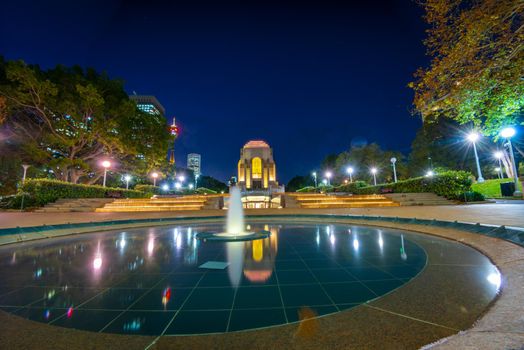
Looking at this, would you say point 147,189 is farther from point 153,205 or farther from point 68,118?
point 153,205

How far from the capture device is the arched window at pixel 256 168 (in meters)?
67.1

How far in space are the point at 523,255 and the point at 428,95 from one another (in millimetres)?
4125

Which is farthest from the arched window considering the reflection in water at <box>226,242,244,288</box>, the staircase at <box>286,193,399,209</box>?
the reflection in water at <box>226,242,244,288</box>

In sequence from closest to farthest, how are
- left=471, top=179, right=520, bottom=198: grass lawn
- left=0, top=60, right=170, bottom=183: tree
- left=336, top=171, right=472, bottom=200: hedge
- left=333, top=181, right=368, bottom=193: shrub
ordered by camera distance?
1. left=336, top=171, right=472, bottom=200: hedge
2. left=0, top=60, right=170, bottom=183: tree
3. left=471, top=179, right=520, bottom=198: grass lawn
4. left=333, top=181, right=368, bottom=193: shrub

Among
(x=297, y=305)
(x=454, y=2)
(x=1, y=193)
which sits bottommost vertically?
(x=297, y=305)

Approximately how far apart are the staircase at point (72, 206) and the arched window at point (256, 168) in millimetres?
49389

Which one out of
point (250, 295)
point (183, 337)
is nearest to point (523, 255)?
point (250, 295)

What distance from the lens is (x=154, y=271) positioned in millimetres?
3848

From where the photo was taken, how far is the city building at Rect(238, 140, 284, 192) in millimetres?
65625

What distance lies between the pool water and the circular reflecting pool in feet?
0.04

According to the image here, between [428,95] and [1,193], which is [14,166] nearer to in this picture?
[1,193]

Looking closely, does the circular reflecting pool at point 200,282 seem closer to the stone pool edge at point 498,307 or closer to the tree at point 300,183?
the stone pool edge at point 498,307

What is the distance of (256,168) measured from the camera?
6775cm

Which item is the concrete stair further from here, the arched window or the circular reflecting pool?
the arched window
